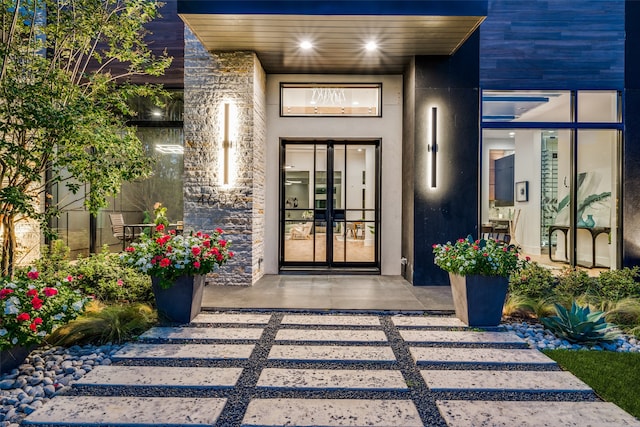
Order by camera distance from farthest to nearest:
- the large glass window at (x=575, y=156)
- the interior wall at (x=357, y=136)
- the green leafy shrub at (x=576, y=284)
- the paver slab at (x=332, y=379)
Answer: the interior wall at (x=357, y=136) → the large glass window at (x=575, y=156) → the green leafy shrub at (x=576, y=284) → the paver slab at (x=332, y=379)

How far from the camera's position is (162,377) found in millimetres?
2773

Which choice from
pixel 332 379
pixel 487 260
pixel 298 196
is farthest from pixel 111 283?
pixel 487 260

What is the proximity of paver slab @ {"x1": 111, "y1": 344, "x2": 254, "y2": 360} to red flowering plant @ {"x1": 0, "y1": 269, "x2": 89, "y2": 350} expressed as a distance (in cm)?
53

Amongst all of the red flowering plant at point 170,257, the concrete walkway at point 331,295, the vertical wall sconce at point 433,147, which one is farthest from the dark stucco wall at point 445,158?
the red flowering plant at point 170,257

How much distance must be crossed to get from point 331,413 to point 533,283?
367 centimetres

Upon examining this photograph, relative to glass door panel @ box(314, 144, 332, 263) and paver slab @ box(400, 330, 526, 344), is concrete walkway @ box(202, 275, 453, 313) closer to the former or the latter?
paver slab @ box(400, 330, 526, 344)

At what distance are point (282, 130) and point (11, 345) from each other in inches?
191

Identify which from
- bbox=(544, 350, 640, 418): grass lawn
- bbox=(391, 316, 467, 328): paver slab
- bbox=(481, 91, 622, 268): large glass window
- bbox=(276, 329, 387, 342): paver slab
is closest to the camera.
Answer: bbox=(544, 350, 640, 418): grass lawn

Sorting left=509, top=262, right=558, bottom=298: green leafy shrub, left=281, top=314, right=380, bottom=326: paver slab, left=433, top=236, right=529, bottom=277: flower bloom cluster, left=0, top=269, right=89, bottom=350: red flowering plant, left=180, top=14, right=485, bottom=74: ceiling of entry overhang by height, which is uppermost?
left=180, top=14, right=485, bottom=74: ceiling of entry overhang

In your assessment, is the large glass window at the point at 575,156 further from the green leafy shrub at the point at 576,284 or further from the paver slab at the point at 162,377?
the paver slab at the point at 162,377

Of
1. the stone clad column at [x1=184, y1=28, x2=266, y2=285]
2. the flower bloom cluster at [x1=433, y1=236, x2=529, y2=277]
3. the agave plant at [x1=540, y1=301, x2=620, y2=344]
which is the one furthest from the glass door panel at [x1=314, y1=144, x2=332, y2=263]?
the agave plant at [x1=540, y1=301, x2=620, y2=344]

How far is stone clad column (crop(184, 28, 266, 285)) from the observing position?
222 inches

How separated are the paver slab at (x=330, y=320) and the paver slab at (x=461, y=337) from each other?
0.43 m

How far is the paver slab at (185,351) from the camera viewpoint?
3129mm
